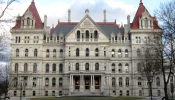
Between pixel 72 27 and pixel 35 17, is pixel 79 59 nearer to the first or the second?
pixel 72 27

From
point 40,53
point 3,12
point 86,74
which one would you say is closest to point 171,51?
point 3,12

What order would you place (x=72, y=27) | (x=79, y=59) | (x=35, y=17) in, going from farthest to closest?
(x=72, y=27), (x=35, y=17), (x=79, y=59)

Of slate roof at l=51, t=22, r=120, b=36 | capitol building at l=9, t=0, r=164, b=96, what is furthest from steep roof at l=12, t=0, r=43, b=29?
slate roof at l=51, t=22, r=120, b=36

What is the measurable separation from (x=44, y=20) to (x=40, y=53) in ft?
31.9

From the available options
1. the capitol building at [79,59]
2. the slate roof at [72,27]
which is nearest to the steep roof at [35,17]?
the capitol building at [79,59]

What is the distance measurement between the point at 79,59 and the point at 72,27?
40.3 feet

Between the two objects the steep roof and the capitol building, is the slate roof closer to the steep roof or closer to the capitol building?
the capitol building

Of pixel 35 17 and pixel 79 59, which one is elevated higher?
pixel 35 17

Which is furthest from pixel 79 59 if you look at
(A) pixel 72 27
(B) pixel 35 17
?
(B) pixel 35 17

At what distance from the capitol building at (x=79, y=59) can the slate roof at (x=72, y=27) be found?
3.28 meters

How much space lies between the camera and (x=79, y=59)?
65.6m

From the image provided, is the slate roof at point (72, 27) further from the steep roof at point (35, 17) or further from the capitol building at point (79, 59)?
the steep roof at point (35, 17)

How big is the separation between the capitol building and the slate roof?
3279mm

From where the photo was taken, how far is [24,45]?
6712 centimetres
